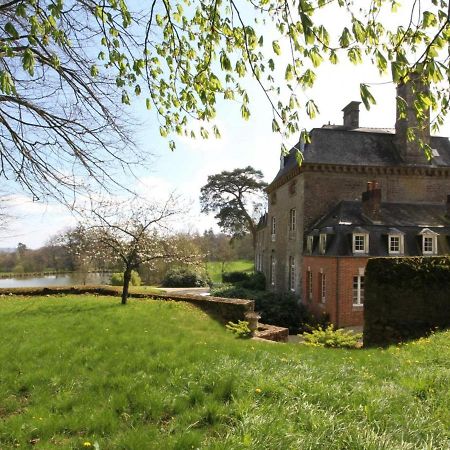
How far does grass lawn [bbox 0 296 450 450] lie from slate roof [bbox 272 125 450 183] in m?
18.0

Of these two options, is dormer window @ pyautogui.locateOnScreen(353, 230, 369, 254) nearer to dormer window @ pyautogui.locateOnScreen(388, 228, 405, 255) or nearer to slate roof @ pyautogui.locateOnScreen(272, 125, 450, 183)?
dormer window @ pyautogui.locateOnScreen(388, 228, 405, 255)

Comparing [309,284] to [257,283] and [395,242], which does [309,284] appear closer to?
[395,242]

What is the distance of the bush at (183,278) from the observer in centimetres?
3738

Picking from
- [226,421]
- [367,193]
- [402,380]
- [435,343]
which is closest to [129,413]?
[226,421]

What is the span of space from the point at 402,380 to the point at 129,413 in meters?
3.80

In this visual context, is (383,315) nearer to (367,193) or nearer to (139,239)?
(139,239)

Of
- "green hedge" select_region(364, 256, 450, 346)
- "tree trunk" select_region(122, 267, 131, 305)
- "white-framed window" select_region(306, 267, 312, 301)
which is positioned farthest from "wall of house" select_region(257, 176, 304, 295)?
"tree trunk" select_region(122, 267, 131, 305)

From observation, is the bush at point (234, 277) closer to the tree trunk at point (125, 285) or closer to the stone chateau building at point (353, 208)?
the stone chateau building at point (353, 208)

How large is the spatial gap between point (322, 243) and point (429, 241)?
18.7 feet

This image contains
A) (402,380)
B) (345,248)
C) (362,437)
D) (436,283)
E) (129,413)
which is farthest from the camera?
(345,248)

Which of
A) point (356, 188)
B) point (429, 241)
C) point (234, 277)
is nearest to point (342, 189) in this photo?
point (356, 188)

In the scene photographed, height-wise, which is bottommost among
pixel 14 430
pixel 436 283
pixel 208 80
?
pixel 14 430

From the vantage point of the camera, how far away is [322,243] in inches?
864

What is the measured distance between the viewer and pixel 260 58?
4.62 metres
